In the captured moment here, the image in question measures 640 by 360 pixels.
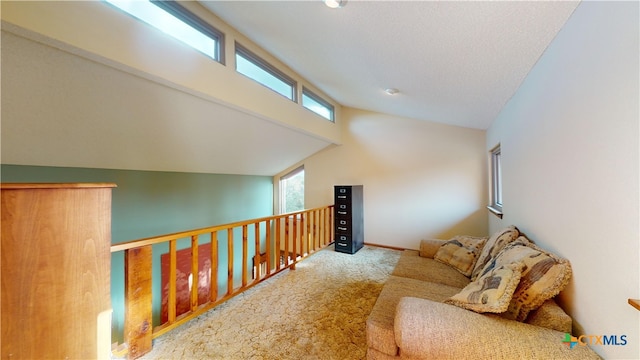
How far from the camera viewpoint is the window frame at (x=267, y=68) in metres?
2.57

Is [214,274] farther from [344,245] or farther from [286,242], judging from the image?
[344,245]

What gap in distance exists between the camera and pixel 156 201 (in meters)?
3.33

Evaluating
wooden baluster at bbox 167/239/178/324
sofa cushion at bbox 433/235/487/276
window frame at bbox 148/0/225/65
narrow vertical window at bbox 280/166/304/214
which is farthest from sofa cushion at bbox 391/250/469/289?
narrow vertical window at bbox 280/166/304/214

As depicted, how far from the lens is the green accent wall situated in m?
2.57

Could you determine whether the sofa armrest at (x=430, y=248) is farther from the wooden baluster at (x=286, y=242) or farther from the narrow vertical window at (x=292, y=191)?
the narrow vertical window at (x=292, y=191)

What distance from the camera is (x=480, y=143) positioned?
11.7ft

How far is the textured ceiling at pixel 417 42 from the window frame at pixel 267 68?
0.17m

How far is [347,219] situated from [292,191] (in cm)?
192

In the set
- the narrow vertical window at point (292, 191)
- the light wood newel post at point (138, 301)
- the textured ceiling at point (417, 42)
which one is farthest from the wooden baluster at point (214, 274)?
the narrow vertical window at point (292, 191)

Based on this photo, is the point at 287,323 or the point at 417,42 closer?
the point at 417,42

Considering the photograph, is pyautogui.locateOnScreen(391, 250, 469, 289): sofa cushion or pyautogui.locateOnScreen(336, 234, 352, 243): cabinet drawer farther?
pyautogui.locateOnScreen(336, 234, 352, 243): cabinet drawer

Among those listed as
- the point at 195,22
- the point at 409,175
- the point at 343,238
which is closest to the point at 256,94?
the point at 195,22

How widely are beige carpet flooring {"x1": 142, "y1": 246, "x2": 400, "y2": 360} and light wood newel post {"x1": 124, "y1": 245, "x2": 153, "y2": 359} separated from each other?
0.11 metres

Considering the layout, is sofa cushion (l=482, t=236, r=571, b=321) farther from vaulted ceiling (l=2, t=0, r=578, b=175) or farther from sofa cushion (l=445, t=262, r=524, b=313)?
vaulted ceiling (l=2, t=0, r=578, b=175)
